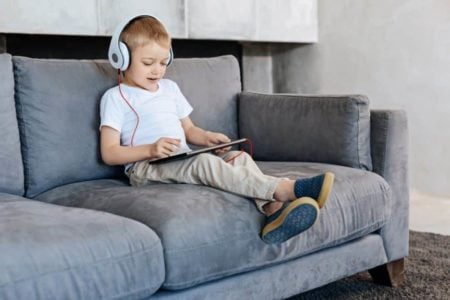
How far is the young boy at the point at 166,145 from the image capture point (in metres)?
1.65

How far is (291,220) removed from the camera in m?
1.59

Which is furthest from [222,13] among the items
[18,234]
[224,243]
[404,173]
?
[18,234]

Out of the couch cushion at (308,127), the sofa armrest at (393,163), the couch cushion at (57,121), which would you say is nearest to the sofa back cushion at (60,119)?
the couch cushion at (57,121)

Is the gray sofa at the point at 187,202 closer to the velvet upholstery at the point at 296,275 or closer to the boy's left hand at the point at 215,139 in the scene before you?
the velvet upholstery at the point at 296,275

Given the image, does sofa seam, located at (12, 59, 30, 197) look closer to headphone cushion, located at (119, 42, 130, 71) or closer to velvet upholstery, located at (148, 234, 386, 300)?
headphone cushion, located at (119, 42, 130, 71)

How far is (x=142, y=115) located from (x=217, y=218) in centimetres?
56

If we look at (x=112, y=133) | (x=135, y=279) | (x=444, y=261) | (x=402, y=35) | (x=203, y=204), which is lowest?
(x=444, y=261)

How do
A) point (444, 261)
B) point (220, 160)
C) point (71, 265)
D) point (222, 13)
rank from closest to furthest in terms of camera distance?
point (71, 265) → point (220, 160) → point (444, 261) → point (222, 13)

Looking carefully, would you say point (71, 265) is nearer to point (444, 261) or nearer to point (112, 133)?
point (112, 133)

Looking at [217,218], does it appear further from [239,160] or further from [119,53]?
[119,53]

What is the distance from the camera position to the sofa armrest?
212 cm

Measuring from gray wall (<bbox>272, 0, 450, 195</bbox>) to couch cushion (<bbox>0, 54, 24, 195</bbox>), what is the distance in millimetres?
2224

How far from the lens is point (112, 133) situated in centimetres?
197

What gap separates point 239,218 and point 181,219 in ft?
0.55
